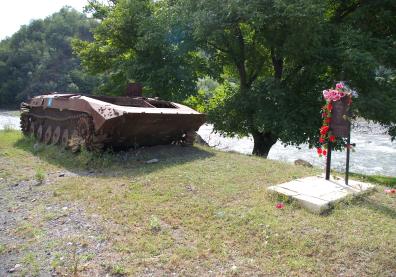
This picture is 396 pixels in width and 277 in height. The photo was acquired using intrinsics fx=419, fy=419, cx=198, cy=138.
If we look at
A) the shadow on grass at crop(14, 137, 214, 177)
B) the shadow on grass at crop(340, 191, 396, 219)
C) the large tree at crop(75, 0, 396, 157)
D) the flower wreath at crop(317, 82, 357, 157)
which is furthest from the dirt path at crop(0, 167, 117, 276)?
the large tree at crop(75, 0, 396, 157)

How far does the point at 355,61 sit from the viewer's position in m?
8.67

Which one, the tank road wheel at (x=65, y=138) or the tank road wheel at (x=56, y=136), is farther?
the tank road wheel at (x=56, y=136)

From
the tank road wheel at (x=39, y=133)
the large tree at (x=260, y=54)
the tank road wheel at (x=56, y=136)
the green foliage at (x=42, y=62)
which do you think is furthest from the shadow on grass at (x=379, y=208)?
the green foliage at (x=42, y=62)

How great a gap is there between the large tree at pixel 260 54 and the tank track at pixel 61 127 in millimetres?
2971

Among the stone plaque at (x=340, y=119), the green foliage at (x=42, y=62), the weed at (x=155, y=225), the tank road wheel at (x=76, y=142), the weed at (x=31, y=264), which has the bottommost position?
the weed at (x=31, y=264)

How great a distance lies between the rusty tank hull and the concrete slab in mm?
3225

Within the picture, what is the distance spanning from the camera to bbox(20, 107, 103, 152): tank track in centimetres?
768

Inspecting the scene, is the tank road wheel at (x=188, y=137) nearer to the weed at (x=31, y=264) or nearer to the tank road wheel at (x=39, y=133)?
the tank road wheel at (x=39, y=133)

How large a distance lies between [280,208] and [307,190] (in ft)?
2.24

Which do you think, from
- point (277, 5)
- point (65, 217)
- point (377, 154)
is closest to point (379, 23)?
point (277, 5)

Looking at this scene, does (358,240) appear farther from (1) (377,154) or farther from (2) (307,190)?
(1) (377,154)

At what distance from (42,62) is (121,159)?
48437mm

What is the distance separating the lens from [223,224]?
4.46 metres

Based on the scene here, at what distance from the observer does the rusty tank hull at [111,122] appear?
744 centimetres
